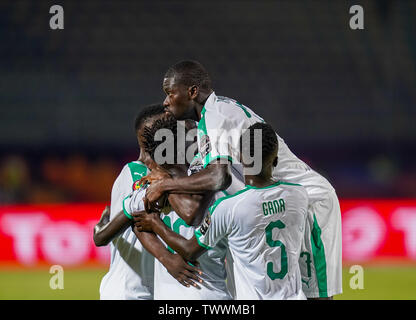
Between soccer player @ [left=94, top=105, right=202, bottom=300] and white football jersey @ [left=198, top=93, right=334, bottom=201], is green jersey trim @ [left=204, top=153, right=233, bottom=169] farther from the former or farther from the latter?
A: soccer player @ [left=94, top=105, right=202, bottom=300]

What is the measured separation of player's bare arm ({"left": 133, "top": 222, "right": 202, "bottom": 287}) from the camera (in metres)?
3.30

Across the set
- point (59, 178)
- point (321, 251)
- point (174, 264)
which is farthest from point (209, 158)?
point (59, 178)

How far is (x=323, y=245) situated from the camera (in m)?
4.15

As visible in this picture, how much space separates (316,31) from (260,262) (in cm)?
1388

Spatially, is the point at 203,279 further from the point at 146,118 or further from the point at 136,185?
the point at 146,118

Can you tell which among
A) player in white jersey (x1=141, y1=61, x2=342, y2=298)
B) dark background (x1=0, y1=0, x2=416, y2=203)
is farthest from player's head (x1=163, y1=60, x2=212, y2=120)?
dark background (x1=0, y1=0, x2=416, y2=203)

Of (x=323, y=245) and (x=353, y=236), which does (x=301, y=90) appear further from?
(x=323, y=245)

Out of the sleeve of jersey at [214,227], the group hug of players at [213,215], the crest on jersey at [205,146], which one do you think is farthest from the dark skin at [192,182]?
the sleeve of jersey at [214,227]

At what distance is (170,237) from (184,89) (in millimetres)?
1137

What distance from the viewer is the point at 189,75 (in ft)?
13.2

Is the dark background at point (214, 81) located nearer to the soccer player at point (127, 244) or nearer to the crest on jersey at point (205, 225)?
the soccer player at point (127, 244)

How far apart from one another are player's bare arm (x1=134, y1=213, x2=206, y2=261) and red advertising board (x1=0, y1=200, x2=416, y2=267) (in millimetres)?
7174

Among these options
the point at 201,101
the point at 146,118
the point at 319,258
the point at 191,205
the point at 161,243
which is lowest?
the point at 319,258

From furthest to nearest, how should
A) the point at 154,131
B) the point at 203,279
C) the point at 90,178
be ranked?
the point at 90,178 < the point at 154,131 < the point at 203,279
